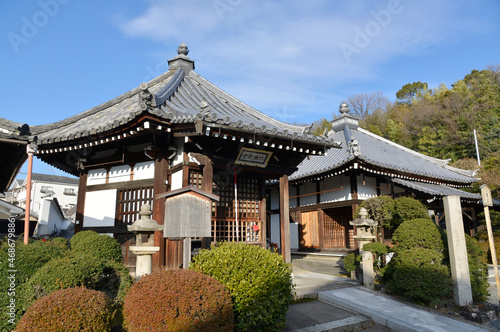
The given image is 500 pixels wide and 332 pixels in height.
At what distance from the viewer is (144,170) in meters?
8.86

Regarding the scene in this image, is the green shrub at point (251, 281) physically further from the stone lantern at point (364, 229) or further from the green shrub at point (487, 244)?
the green shrub at point (487, 244)

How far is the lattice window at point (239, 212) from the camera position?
9.45 metres

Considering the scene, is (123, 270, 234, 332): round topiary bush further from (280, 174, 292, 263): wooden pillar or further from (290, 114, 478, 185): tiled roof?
(290, 114, 478, 185): tiled roof

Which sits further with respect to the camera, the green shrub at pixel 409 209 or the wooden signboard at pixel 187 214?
the green shrub at pixel 409 209

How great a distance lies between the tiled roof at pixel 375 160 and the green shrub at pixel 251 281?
29.2 feet

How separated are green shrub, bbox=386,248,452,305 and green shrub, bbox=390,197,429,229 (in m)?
2.44

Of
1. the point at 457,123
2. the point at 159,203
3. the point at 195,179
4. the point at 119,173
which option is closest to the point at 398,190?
the point at 195,179

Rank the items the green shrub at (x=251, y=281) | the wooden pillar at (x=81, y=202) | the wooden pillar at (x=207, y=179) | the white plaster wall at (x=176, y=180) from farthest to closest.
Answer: the wooden pillar at (x=81, y=202)
the white plaster wall at (x=176, y=180)
the wooden pillar at (x=207, y=179)
the green shrub at (x=251, y=281)

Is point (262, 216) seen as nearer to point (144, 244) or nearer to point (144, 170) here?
point (144, 170)

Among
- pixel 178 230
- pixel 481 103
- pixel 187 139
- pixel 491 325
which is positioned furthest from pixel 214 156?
pixel 481 103

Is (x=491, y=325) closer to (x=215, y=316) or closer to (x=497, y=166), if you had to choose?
(x=215, y=316)

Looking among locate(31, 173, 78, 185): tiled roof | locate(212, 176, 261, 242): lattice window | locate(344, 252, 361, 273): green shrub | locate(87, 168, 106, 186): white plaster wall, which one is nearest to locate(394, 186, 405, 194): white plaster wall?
locate(344, 252, 361, 273): green shrub

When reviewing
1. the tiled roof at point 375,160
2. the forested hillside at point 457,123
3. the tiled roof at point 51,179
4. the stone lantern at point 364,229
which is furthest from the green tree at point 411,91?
the tiled roof at point 51,179

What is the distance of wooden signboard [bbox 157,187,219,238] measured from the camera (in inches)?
223
